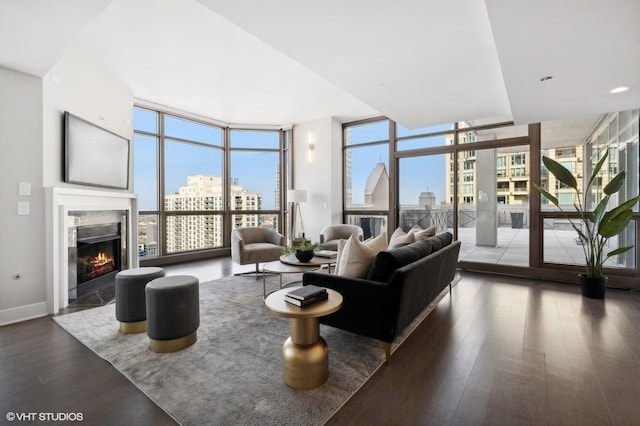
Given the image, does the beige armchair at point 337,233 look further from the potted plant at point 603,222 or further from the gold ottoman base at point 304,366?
the gold ottoman base at point 304,366

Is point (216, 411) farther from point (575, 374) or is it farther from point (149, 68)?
point (149, 68)

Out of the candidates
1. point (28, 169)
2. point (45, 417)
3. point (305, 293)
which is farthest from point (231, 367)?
point (28, 169)

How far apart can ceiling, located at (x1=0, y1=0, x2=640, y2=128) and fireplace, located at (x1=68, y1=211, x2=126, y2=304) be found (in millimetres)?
Result: 1777

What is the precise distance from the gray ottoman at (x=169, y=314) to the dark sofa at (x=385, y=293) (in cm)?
98

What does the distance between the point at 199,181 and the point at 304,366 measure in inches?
222

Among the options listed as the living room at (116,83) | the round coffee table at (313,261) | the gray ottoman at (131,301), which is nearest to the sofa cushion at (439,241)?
the round coffee table at (313,261)

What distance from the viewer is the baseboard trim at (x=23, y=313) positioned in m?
2.87

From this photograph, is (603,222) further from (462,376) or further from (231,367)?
(231,367)

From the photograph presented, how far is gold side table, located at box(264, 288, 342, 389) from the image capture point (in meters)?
1.80

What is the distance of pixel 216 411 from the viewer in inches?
64.1

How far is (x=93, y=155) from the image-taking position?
3859 mm

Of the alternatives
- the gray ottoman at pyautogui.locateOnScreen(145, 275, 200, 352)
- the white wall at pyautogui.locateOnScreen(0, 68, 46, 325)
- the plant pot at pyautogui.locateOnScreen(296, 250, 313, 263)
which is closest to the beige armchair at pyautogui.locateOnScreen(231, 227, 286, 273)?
the plant pot at pyautogui.locateOnScreen(296, 250, 313, 263)

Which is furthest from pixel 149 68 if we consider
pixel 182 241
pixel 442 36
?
pixel 442 36

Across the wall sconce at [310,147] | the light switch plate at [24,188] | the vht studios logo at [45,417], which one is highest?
the wall sconce at [310,147]
